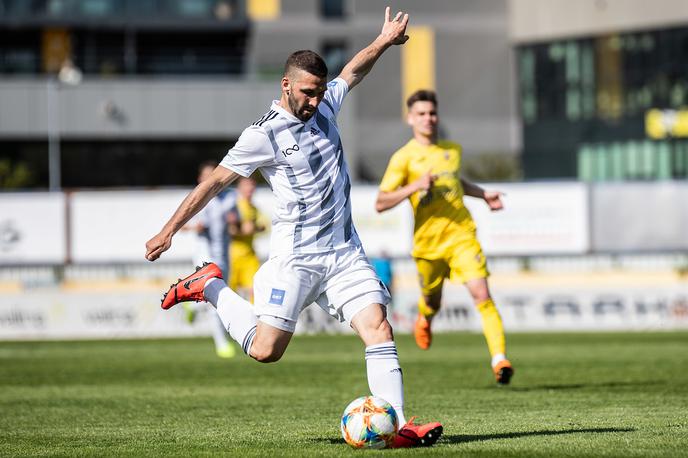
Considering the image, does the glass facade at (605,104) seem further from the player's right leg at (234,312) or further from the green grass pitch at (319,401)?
the player's right leg at (234,312)

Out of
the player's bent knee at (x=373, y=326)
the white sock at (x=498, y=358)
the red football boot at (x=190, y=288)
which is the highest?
the red football boot at (x=190, y=288)

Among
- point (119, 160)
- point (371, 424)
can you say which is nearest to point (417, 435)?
point (371, 424)

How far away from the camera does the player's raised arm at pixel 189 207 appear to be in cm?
791

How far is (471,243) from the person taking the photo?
12508mm

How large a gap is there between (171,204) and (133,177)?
767 inches

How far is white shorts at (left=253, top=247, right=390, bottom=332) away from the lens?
8.37 metres

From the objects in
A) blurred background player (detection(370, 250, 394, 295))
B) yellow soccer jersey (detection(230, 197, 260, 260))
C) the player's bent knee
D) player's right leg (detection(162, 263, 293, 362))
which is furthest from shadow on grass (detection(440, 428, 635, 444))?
blurred background player (detection(370, 250, 394, 295))

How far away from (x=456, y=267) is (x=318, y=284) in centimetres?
415

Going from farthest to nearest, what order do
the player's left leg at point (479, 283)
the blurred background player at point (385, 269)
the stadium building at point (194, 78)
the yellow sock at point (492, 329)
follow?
the stadium building at point (194, 78) < the blurred background player at point (385, 269) < the player's left leg at point (479, 283) < the yellow sock at point (492, 329)

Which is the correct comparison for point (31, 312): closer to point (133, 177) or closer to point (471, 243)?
point (471, 243)

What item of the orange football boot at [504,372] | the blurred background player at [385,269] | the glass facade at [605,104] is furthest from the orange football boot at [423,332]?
the glass facade at [605,104]

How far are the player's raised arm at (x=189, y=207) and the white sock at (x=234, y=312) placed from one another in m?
0.97

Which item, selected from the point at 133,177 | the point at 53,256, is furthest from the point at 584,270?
the point at 133,177

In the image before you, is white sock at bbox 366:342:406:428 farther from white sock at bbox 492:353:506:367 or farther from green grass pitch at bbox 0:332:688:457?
white sock at bbox 492:353:506:367
